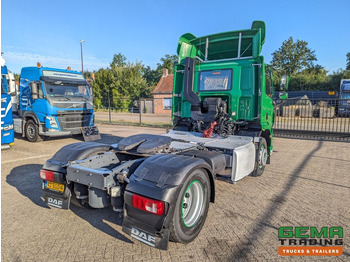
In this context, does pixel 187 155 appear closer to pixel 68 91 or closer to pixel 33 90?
pixel 33 90

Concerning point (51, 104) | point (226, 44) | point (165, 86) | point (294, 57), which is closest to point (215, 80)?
point (226, 44)

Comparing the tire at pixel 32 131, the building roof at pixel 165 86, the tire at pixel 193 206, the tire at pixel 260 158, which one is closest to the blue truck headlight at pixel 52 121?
the tire at pixel 32 131

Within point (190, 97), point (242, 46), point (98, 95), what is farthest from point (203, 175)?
point (98, 95)

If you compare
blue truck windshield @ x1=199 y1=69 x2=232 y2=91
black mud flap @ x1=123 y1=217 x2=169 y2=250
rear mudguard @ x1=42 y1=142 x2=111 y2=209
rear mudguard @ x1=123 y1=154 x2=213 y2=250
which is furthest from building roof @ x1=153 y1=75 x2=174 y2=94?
black mud flap @ x1=123 y1=217 x2=169 y2=250

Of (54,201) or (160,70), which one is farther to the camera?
(160,70)

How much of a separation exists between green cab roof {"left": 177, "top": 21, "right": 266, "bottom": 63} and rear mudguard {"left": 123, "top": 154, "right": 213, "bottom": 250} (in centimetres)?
412

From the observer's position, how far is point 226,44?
6477 mm

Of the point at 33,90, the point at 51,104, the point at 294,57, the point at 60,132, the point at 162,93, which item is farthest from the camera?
the point at 294,57

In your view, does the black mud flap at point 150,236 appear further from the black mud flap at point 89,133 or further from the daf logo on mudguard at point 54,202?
the black mud flap at point 89,133

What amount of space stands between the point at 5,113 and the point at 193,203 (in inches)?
324

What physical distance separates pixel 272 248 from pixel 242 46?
4990mm

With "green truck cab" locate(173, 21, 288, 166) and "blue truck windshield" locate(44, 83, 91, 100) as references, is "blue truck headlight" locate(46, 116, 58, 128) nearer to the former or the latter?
"blue truck windshield" locate(44, 83, 91, 100)

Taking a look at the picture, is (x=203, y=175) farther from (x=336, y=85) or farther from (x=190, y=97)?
(x=336, y=85)

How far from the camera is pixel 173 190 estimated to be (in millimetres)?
2543
